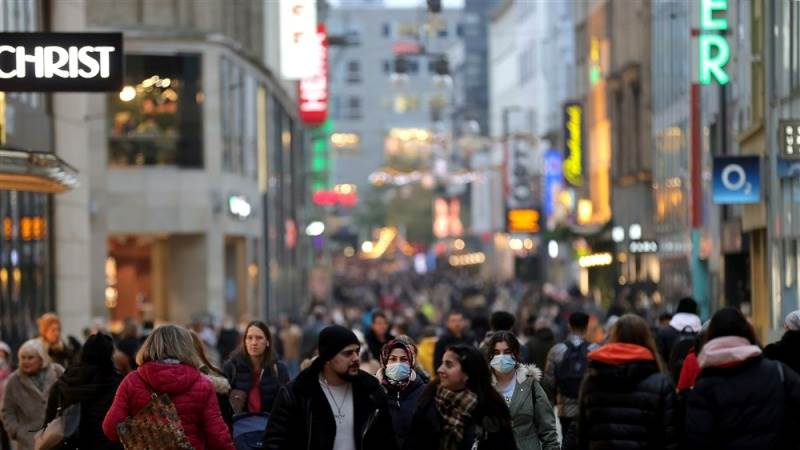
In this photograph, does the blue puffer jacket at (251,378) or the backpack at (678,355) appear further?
the backpack at (678,355)

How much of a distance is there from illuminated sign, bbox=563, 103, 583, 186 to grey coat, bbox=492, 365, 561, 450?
5489 cm

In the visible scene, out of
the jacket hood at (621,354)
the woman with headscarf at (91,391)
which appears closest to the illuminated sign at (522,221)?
the woman with headscarf at (91,391)

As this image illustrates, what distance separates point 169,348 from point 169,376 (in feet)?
0.52

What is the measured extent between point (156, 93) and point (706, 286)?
500 inches

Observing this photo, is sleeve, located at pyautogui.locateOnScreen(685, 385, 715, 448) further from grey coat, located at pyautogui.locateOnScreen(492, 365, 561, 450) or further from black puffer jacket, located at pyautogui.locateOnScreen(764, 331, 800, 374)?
black puffer jacket, located at pyautogui.locateOnScreen(764, 331, 800, 374)

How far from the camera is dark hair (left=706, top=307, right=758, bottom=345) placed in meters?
10.3

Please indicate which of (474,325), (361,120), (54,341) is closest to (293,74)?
(474,325)

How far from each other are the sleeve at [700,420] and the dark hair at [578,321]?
25.6ft

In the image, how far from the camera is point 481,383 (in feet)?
33.6

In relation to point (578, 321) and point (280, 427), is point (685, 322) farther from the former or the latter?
point (280, 427)

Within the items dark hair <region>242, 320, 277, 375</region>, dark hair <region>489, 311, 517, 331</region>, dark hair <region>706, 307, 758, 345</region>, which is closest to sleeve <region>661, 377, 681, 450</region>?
dark hair <region>706, 307, 758, 345</region>

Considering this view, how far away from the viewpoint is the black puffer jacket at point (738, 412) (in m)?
10.1

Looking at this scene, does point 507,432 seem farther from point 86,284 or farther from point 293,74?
point 293,74

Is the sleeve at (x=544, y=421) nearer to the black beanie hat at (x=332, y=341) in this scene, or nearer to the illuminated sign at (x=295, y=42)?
the black beanie hat at (x=332, y=341)
